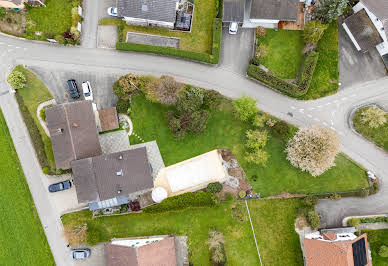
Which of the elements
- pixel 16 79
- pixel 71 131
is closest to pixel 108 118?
pixel 71 131

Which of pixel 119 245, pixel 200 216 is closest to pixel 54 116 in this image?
pixel 119 245

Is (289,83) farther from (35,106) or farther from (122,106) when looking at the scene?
(35,106)

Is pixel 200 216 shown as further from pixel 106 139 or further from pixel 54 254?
pixel 54 254

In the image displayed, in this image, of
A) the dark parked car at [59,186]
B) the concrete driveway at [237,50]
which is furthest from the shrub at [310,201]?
the dark parked car at [59,186]

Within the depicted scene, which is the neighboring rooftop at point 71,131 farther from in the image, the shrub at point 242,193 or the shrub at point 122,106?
the shrub at point 242,193

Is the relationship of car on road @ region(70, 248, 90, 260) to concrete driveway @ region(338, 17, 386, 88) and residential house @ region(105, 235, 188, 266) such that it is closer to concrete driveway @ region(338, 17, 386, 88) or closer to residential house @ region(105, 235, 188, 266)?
residential house @ region(105, 235, 188, 266)

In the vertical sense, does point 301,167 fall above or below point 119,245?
above
